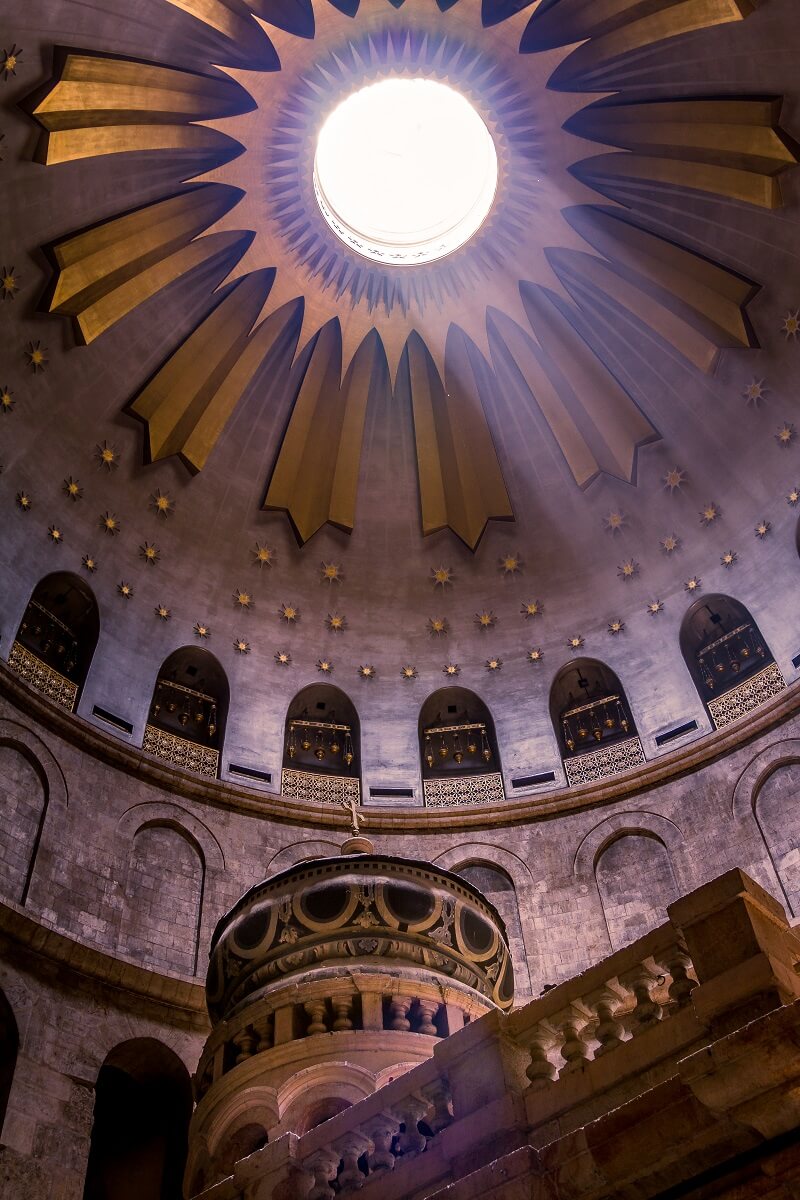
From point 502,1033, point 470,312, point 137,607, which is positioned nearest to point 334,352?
point 470,312

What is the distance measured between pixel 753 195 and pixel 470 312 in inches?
249

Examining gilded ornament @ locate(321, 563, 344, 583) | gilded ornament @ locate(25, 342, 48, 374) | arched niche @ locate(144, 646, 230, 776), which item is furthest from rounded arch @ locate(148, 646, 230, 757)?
gilded ornament @ locate(25, 342, 48, 374)

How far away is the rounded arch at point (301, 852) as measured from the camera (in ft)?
63.0

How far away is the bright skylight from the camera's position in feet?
80.5

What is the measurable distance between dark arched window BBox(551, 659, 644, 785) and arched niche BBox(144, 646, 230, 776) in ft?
20.2

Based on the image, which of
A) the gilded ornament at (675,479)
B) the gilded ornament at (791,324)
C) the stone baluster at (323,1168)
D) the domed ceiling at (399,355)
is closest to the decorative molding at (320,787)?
the domed ceiling at (399,355)

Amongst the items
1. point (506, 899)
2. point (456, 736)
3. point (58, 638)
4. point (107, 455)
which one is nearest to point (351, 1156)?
point (506, 899)

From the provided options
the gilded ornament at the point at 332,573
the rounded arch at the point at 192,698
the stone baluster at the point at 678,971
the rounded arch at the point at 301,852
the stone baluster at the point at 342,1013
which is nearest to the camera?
the stone baluster at the point at 678,971

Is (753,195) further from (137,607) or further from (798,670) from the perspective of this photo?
(137,607)

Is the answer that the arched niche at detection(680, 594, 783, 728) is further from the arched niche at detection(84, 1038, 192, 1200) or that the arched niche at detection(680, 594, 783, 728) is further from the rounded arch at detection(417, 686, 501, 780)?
the arched niche at detection(84, 1038, 192, 1200)

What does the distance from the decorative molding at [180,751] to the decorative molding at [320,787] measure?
1.34m

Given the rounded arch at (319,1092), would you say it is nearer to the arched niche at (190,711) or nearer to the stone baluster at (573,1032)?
the stone baluster at (573,1032)

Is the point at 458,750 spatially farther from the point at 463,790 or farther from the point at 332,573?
the point at 332,573

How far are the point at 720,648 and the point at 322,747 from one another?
7.41 m
